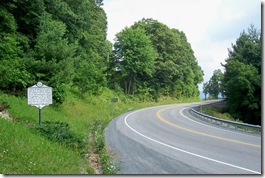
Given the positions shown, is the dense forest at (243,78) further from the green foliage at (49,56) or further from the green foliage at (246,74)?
the green foliage at (49,56)

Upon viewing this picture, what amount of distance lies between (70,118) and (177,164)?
130 inches

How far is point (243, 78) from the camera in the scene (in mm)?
4402

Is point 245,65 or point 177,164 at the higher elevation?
point 245,65

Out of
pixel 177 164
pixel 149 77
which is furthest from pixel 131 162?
pixel 149 77

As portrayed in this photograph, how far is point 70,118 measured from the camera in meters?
6.40

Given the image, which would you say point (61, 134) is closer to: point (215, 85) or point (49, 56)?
point (49, 56)

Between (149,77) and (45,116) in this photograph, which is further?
(45,116)

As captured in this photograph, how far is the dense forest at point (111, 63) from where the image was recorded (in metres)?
4.69

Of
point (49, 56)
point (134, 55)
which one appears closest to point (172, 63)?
point (134, 55)

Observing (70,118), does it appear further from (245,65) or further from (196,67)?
(245,65)

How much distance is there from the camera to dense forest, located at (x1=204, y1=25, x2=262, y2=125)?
13.7 ft

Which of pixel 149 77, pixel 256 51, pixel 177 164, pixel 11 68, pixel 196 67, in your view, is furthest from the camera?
pixel 11 68

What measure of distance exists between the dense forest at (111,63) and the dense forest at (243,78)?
0.35m

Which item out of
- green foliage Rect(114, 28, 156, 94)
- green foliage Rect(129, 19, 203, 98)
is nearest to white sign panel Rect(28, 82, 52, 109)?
green foliage Rect(114, 28, 156, 94)
